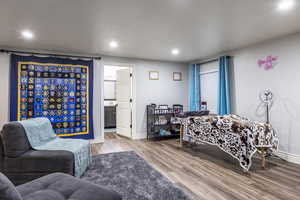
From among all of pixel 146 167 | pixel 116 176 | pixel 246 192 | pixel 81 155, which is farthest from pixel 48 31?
pixel 246 192

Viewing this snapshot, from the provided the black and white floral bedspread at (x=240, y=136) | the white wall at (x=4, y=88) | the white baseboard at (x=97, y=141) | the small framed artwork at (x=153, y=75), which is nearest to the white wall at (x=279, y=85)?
the black and white floral bedspread at (x=240, y=136)

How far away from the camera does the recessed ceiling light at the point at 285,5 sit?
1.99 m

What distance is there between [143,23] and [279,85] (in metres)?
2.81

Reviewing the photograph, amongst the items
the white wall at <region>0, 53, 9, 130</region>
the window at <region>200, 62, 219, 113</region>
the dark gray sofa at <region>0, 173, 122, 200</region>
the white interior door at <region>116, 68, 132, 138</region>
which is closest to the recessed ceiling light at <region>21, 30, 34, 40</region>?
the white wall at <region>0, 53, 9, 130</region>

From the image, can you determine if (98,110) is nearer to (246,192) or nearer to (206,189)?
(206,189)

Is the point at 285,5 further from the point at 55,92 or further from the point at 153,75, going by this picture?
the point at 55,92

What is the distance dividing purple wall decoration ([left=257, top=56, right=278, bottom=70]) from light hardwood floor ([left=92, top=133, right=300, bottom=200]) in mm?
1824

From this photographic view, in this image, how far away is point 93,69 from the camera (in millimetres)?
4309

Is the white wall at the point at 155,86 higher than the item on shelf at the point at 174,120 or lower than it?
higher

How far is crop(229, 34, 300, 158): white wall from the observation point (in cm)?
296

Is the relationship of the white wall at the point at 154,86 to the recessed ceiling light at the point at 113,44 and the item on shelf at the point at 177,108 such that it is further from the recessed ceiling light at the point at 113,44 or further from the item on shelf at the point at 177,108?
the recessed ceiling light at the point at 113,44

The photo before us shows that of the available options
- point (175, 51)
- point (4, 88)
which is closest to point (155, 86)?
point (175, 51)

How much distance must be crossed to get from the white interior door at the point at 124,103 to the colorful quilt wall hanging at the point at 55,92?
44.0 inches

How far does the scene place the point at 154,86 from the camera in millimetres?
5062
